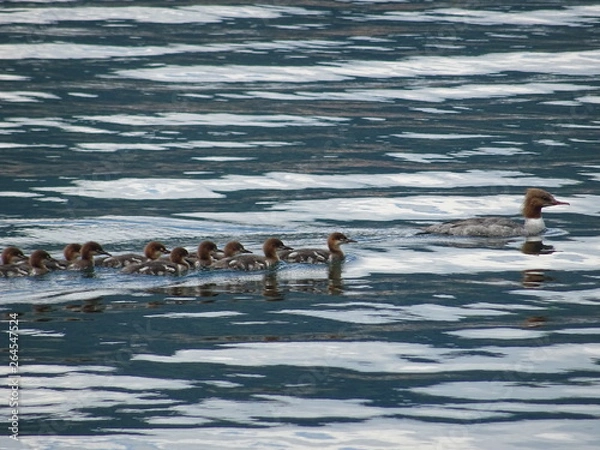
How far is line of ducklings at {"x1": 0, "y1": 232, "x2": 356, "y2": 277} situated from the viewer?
1575 cm

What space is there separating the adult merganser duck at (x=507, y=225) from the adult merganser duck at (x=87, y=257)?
193 inches

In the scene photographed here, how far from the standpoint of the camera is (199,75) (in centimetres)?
3173

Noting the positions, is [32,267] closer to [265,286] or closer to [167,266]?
[167,266]

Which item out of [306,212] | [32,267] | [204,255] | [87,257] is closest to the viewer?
[32,267]

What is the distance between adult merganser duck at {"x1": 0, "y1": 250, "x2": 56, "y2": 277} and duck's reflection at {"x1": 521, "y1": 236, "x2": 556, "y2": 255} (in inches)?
254

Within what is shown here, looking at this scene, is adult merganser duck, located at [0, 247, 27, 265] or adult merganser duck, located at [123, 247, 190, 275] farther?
adult merganser duck, located at [0, 247, 27, 265]

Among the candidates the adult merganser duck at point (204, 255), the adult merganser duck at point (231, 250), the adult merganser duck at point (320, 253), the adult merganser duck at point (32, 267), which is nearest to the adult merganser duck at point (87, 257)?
the adult merganser duck at point (32, 267)

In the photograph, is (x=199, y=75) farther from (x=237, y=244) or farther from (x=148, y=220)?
(x=237, y=244)

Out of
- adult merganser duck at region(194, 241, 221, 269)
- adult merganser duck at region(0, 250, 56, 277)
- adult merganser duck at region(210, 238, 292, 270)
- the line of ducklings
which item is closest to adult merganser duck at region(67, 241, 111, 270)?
the line of ducklings

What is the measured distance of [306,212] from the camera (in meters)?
20.0

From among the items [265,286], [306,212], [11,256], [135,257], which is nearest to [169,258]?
[135,257]

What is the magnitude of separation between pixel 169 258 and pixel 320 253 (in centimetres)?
191

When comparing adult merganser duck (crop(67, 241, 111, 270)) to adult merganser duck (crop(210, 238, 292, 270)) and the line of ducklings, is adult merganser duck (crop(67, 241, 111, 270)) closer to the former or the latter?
the line of ducklings

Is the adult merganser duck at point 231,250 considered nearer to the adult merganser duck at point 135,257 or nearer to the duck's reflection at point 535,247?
the adult merganser duck at point 135,257
